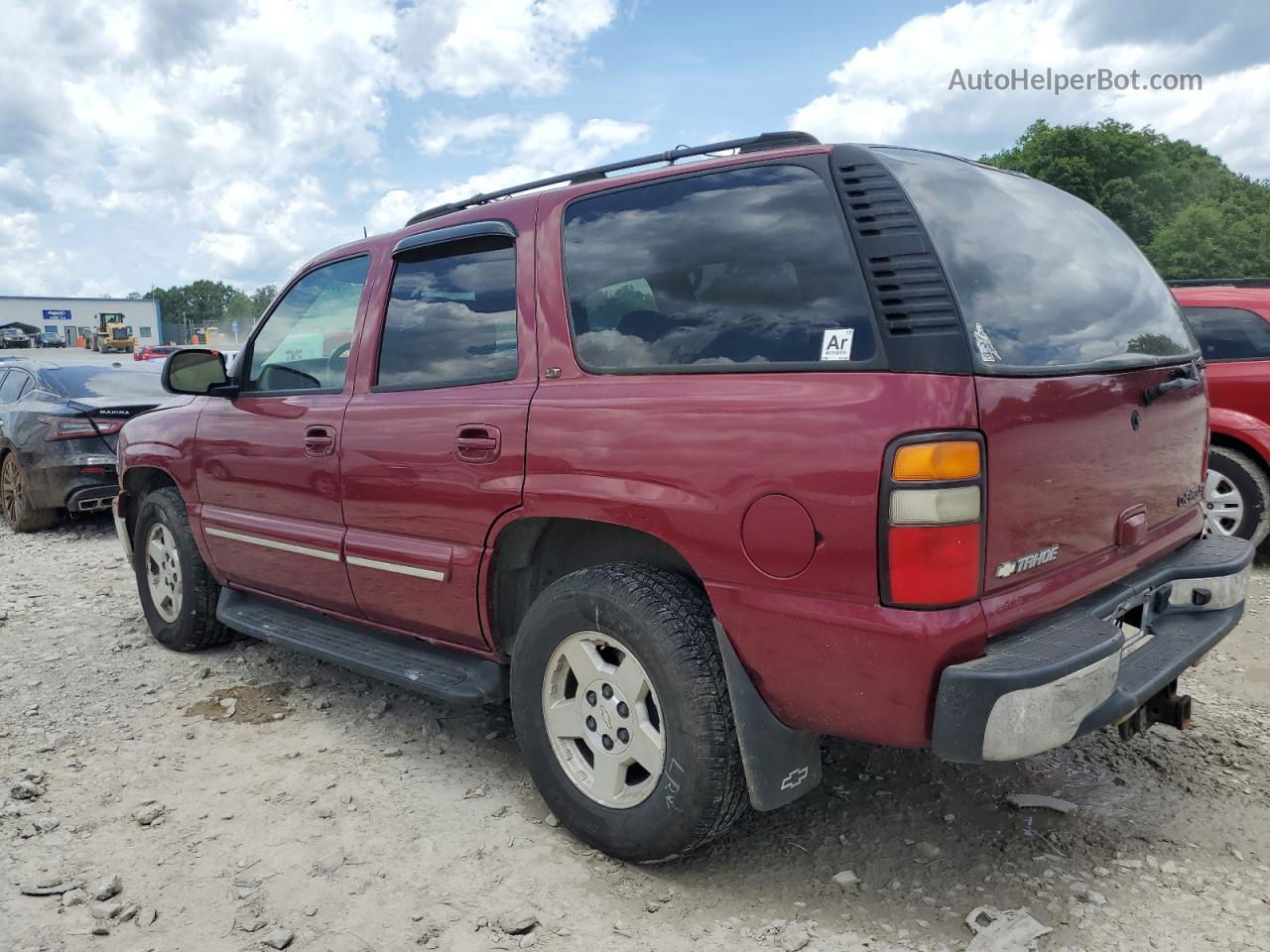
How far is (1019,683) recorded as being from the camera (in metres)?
2.07

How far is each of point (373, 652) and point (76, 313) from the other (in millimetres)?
95375

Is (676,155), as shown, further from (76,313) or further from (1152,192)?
(76,313)

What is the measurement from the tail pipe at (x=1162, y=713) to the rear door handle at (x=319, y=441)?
110 inches

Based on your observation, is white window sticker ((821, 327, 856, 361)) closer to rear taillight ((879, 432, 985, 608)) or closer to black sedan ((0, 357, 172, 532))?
rear taillight ((879, 432, 985, 608))

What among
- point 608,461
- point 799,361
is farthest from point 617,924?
point 799,361

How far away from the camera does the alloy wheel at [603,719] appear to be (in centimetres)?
261

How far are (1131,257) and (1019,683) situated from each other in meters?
1.77

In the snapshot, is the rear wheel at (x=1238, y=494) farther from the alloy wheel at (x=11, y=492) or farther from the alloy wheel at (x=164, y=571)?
the alloy wheel at (x=11, y=492)

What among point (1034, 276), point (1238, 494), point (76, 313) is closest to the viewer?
point (1034, 276)

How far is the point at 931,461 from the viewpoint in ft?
6.85

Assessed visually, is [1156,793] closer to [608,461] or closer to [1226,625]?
[1226,625]

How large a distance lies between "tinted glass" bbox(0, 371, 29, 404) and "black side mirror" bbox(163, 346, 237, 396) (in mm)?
6026

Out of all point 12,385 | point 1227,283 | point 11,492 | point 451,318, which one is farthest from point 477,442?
point 12,385

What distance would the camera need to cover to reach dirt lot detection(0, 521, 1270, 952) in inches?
97.8
